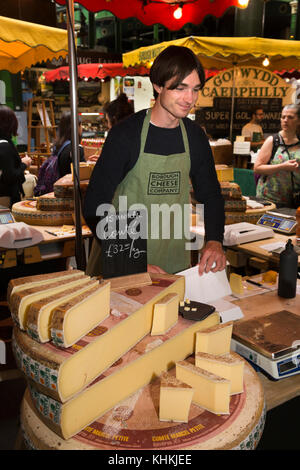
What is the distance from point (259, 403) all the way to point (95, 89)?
17311 millimetres

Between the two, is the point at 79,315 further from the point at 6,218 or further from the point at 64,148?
the point at 64,148

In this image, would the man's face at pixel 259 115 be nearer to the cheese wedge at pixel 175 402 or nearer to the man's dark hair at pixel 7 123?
the man's dark hair at pixel 7 123

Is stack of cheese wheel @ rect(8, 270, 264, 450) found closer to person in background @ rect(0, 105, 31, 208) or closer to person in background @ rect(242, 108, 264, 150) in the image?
person in background @ rect(0, 105, 31, 208)

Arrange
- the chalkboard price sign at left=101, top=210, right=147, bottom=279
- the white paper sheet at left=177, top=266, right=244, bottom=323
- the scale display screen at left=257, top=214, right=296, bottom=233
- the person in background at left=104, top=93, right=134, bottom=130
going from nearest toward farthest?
the chalkboard price sign at left=101, top=210, right=147, bottom=279 < the white paper sheet at left=177, top=266, right=244, bottom=323 < the scale display screen at left=257, top=214, right=296, bottom=233 < the person in background at left=104, top=93, right=134, bottom=130

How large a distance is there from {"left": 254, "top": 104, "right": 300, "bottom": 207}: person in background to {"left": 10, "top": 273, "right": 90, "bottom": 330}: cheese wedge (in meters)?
3.22

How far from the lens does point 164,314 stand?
133 cm

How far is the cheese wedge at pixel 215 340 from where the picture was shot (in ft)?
4.42

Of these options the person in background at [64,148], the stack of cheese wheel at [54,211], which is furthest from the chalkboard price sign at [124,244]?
the person in background at [64,148]

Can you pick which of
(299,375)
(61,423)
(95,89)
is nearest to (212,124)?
(299,375)

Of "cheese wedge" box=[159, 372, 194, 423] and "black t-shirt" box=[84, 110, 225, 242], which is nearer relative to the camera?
"cheese wedge" box=[159, 372, 194, 423]

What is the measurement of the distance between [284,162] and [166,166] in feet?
7.59

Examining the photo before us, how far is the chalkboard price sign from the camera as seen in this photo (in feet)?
4.88

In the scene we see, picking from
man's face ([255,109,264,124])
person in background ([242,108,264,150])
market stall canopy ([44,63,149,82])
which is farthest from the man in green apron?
market stall canopy ([44,63,149,82])

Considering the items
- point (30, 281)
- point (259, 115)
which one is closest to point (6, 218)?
point (30, 281)
